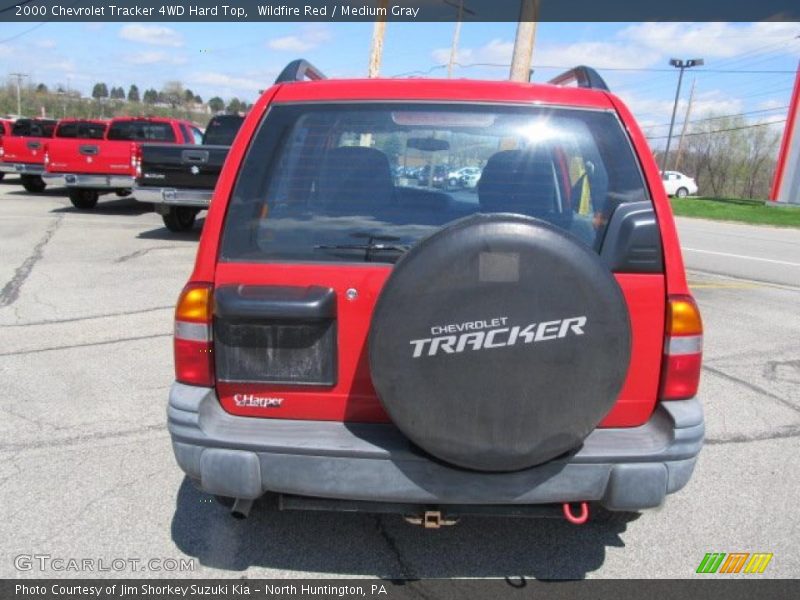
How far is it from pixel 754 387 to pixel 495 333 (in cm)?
384

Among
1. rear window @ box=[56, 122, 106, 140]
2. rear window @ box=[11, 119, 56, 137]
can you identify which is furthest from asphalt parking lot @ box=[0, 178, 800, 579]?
rear window @ box=[11, 119, 56, 137]

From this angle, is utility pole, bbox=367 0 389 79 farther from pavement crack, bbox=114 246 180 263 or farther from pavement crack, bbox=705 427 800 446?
pavement crack, bbox=705 427 800 446

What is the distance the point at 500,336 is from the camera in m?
2.12

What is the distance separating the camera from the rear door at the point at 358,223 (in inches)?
94.4

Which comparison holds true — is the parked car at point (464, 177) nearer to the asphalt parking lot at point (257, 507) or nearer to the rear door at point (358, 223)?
the rear door at point (358, 223)

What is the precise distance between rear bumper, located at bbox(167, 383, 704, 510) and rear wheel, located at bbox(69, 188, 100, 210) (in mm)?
14666

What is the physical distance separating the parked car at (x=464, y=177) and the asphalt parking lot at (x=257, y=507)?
5.16 feet

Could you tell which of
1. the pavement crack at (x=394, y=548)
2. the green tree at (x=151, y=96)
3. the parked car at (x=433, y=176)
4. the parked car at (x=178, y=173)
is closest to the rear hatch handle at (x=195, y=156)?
the parked car at (x=178, y=173)

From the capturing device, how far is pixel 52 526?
299cm

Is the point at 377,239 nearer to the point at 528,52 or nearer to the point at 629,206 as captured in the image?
the point at 629,206
